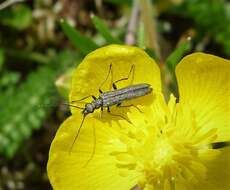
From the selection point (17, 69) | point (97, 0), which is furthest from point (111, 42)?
point (17, 69)

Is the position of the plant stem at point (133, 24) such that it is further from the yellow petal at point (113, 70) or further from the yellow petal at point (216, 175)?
the yellow petal at point (216, 175)

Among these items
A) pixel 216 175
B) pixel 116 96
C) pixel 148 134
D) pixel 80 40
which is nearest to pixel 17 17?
pixel 80 40

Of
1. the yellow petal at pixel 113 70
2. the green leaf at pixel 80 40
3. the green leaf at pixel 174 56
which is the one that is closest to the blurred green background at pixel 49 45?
the green leaf at pixel 80 40

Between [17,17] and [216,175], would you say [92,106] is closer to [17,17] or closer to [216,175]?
[216,175]

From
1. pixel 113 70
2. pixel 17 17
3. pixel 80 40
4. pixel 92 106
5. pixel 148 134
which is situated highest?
pixel 17 17

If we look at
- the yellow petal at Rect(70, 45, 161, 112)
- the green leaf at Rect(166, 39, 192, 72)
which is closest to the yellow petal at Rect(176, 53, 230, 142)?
the yellow petal at Rect(70, 45, 161, 112)
